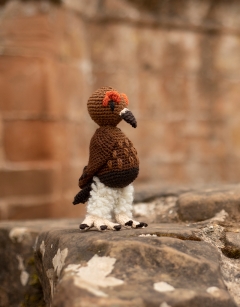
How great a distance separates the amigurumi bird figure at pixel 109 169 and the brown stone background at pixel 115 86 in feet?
8.16

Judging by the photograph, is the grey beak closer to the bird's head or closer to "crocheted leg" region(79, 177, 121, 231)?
the bird's head

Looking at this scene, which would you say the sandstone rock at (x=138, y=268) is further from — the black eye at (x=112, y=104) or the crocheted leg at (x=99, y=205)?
the black eye at (x=112, y=104)

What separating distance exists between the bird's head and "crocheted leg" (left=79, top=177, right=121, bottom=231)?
219 mm

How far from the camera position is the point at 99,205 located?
1854 millimetres

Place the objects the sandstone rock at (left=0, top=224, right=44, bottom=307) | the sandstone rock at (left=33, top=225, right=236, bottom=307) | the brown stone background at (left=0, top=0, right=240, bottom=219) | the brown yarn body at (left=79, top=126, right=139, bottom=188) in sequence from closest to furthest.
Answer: the sandstone rock at (left=33, top=225, right=236, bottom=307) < the brown yarn body at (left=79, top=126, right=139, bottom=188) < the sandstone rock at (left=0, top=224, right=44, bottom=307) < the brown stone background at (left=0, top=0, right=240, bottom=219)

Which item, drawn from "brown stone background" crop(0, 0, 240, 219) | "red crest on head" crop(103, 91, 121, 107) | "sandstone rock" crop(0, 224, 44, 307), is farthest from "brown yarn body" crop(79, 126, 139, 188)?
"brown stone background" crop(0, 0, 240, 219)

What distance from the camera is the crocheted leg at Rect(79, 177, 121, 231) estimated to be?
1.84m

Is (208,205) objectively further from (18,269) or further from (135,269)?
(18,269)

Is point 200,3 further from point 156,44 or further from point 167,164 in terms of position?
point 167,164

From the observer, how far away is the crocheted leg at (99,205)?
6.04 feet

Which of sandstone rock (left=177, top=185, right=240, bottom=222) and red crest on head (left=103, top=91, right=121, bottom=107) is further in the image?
sandstone rock (left=177, top=185, right=240, bottom=222)

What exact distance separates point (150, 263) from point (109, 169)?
0.42 meters

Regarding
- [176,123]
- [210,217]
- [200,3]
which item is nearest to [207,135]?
[176,123]

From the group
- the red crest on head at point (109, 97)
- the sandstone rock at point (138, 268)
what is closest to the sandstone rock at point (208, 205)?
the sandstone rock at point (138, 268)
